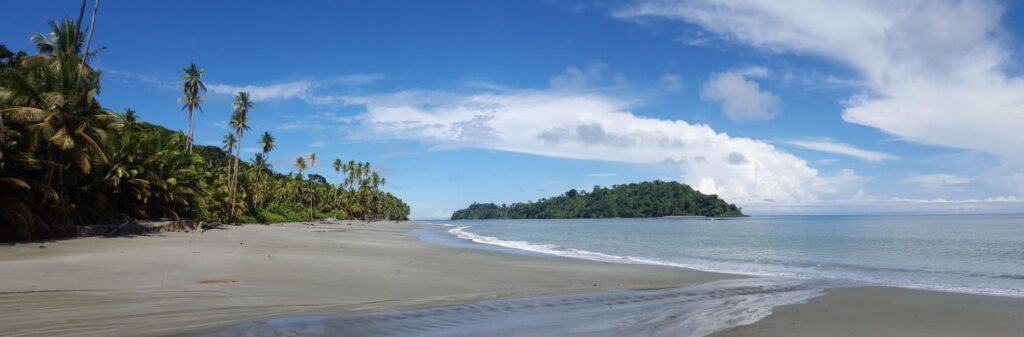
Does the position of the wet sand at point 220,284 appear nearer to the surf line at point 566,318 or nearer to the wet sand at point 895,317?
the surf line at point 566,318

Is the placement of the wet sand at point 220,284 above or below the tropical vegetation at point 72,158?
below

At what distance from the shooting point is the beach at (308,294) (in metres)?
7.93

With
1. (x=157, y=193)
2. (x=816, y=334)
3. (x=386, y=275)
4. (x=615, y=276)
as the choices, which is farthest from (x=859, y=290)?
(x=157, y=193)

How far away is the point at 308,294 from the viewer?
35.1ft

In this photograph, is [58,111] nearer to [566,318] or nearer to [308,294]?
[308,294]

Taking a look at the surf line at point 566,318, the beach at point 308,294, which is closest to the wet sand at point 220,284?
the beach at point 308,294

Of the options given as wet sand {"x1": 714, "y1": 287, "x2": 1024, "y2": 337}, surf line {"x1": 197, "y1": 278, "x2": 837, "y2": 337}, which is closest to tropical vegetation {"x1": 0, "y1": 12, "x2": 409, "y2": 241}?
surf line {"x1": 197, "y1": 278, "x2": 837, "y2": 337}

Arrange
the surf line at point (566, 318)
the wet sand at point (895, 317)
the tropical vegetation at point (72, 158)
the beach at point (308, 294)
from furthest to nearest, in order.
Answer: the tropical vegetation at point (72, 158)
the wet sand at point (895, 317)
the beach at point (308, 294)
the surf line at point (566, 318)

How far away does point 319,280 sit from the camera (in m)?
13.0

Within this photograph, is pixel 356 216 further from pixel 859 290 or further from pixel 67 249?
pixel 859 290

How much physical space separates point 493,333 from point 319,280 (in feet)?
22.5

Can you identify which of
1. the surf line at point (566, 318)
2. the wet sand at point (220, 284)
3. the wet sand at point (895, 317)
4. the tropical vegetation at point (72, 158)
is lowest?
the wet sand at point (895, 317)

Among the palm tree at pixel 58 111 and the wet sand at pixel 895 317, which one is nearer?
the wet sand at pixel 895 317

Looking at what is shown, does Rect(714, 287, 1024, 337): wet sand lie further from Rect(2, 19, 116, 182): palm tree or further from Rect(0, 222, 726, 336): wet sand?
Rect(2, 19, 116, 182): palm tree
